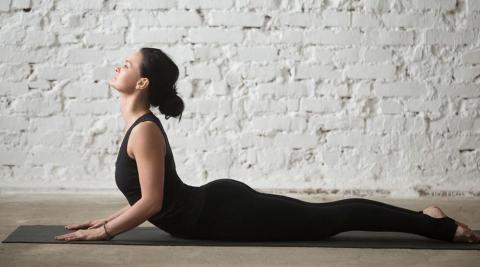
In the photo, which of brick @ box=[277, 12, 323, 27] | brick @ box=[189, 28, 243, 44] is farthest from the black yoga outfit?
brick @ box=[277, 12, 323, 27]

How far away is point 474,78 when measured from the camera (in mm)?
3893

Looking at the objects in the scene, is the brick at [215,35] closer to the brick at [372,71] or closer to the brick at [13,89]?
the brick at [372,71]

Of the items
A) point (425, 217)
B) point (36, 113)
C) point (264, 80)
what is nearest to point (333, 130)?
point (264, 80)

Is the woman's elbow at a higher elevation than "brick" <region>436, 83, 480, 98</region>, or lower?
lower

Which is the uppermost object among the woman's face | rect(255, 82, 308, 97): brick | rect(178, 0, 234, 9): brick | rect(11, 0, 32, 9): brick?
rect(178, 0, 234, 9): brick

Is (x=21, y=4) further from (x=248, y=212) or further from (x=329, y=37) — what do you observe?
(x=248, y=212)

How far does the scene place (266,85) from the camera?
387cm

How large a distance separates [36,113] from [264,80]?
1.37 metres

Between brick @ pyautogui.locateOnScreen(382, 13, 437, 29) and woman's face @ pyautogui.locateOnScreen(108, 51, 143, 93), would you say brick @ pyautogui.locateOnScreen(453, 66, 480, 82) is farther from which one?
woman's face @ pyautogui.locateOnScreen(108, 51, 143, 93)

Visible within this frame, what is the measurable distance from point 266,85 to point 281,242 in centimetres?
156

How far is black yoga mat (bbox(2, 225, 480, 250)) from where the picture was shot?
2425mm

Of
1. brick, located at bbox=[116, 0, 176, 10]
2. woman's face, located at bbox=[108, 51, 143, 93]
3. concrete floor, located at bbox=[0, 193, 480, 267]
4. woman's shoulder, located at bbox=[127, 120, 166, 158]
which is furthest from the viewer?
brick, located at bbox=[116, 0, 176, 10]

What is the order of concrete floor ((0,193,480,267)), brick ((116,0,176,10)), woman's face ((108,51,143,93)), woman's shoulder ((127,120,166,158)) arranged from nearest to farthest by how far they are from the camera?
concrete floor ((0,193,480,267)) → woman's shoulder ((127,120,166,158)) → woman's face ((108,51,143,93)) → brick ((116,0,176,10))

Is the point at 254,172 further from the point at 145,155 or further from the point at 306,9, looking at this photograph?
the point at 145,155
